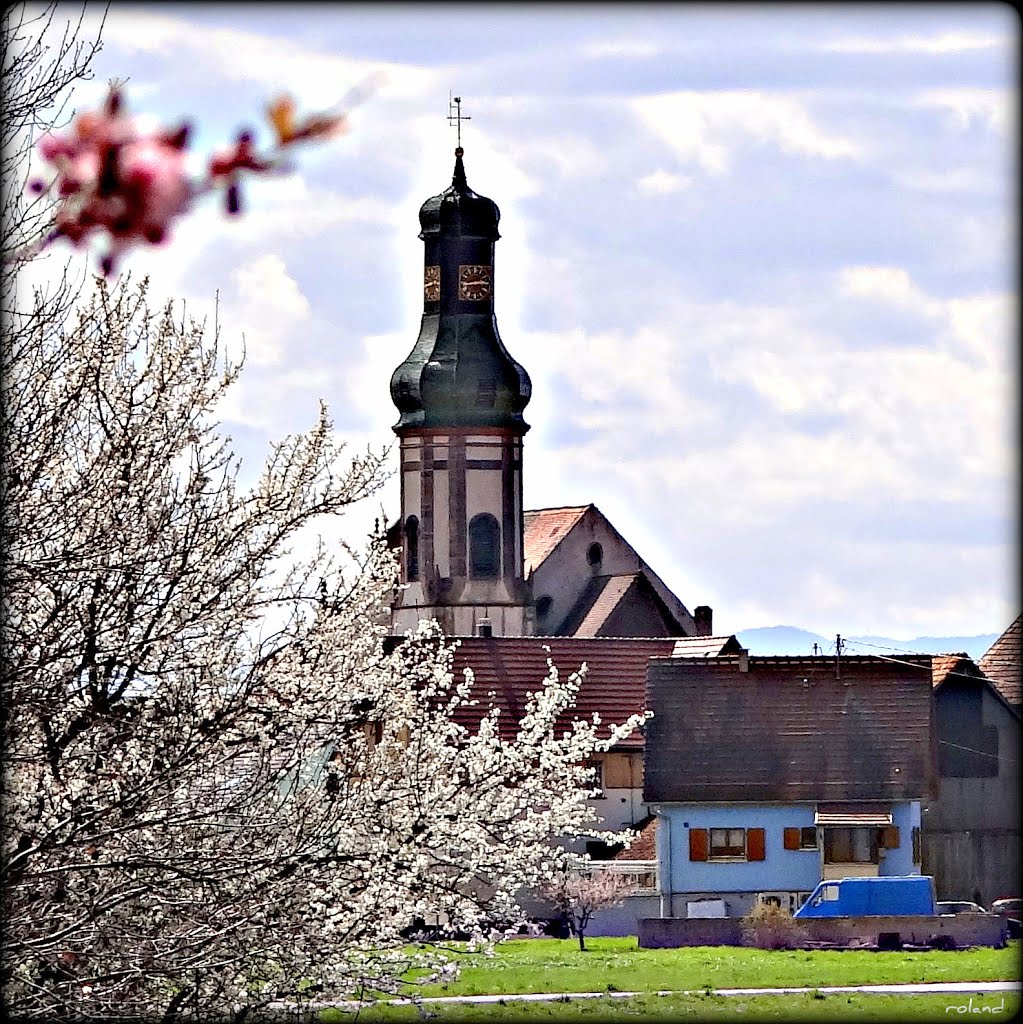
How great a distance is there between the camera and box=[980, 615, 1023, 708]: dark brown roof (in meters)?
52.3

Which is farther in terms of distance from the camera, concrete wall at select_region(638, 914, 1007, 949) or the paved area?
concrete wall at select_region(638, 914, 1007, 949)

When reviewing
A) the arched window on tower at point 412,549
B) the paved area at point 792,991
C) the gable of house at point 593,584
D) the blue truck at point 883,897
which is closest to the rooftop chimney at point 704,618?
the gable of house at point 593,584

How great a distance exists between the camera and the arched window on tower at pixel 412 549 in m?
70.8

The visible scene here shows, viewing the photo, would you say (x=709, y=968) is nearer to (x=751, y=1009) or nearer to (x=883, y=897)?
(x=751, y=1009)

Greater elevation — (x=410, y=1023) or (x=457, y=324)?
(x=457, y=324)

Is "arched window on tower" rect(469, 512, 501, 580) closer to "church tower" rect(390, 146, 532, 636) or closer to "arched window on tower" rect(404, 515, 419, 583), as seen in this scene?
"church tower" rect(390, 146, 532, 636)

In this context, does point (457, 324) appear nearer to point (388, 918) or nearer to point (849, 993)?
point (849, 993)

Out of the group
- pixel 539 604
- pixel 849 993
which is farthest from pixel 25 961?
pixel 539 604

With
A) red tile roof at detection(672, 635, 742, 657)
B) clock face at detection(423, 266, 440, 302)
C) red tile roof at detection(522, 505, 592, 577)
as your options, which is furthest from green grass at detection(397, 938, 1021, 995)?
clock face at detection(423, 266, 440, 302)

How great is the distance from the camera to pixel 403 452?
7194cm

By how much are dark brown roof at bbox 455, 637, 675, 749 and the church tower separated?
18.2 meters

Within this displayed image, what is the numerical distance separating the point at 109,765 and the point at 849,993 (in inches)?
764

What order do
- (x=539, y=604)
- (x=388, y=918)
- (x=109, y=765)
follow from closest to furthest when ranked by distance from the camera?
(x=109, y=765), (x=388, y=918), (x=539, y=604)

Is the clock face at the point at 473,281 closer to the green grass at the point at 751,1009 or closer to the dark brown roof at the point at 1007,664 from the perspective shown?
the dark brown roof at the point at 1007,664
